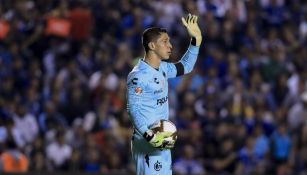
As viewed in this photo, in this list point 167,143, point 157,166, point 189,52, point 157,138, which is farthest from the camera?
point 189,52

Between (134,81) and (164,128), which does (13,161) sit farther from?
(164,128)

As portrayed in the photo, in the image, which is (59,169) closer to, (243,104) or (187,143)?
(187,143)

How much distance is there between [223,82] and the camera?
20.3m

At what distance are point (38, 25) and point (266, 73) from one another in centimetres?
479

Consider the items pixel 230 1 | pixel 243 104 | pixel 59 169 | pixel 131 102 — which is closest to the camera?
pixel 131 102

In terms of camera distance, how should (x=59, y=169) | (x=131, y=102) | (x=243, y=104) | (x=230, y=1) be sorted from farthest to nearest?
(x=230, y=1)
(x=243, y=104)
(x=59, y=169)
(x=131, y=102)

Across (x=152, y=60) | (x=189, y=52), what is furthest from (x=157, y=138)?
(x=189, y=52)

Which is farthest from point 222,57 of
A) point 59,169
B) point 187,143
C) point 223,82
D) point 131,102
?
point 131,102

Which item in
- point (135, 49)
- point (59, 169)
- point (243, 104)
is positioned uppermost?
point (135, 49)

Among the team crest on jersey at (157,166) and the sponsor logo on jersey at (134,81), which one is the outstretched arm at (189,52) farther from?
the team crest on jersey at (157,166)

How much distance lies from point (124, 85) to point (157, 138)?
8.56 m

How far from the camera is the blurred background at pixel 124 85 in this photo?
18.6 m

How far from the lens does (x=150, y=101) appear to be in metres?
11.4

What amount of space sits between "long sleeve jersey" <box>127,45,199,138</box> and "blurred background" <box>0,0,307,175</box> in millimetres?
6447
